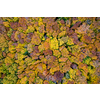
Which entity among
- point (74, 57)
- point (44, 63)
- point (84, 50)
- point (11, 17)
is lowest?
point (44, 63)

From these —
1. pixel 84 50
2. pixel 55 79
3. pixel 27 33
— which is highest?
pixel 27 33

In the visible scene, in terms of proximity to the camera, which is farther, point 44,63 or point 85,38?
point 44,63

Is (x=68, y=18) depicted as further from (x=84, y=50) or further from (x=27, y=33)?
(x=27, y=33)

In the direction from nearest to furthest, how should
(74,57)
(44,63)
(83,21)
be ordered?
(83,21)
(74,57)
(44,63)

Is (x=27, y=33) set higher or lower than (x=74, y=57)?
higher

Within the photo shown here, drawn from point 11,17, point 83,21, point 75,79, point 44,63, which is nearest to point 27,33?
point 11,17

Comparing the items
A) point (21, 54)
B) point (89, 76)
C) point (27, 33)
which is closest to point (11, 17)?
point (27, 33)

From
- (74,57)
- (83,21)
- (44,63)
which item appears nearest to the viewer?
(83,21)

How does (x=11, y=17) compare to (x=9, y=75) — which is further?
(x=9, y=75)

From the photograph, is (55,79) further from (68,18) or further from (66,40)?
(68,18)
